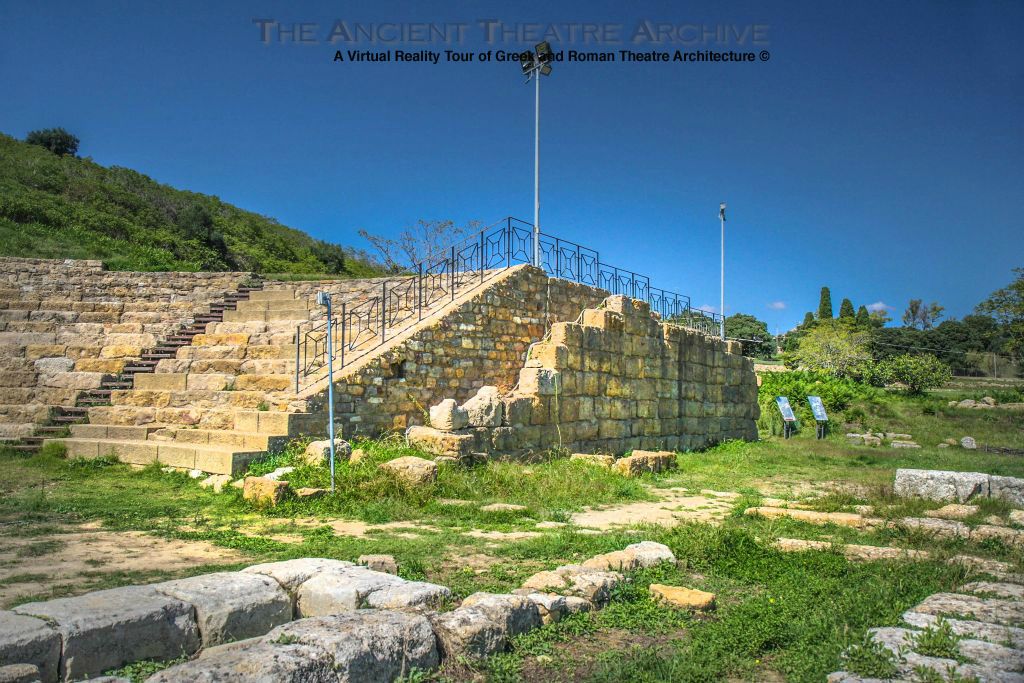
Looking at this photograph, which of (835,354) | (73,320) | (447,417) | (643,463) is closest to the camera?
(447,417)

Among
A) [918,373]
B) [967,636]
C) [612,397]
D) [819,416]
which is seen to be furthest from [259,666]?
[918,373]

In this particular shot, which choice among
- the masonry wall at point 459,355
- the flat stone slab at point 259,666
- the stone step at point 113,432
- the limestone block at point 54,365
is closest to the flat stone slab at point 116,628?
the flat stone slab at point 259,666

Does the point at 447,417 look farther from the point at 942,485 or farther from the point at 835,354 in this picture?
the point at 835,354

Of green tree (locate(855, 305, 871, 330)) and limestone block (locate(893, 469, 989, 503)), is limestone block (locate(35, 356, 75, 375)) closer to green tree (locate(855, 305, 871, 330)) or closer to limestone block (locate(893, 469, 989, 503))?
limestone block (locate(893, 469, 989, 503))

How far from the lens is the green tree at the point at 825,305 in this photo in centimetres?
6738

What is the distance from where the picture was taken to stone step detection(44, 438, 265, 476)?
31.7 ft

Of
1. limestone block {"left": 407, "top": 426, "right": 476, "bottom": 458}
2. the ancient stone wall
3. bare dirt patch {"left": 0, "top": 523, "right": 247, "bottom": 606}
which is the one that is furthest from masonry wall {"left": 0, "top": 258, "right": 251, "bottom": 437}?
the ancient stone wall

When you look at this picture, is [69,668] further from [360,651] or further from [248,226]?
[248,226]

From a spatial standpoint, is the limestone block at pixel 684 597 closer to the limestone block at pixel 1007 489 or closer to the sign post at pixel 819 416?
the limestone block at pixel 1007 489

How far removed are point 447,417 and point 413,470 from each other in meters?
1.79

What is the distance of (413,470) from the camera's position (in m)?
9.17

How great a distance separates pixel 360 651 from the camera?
3494mm

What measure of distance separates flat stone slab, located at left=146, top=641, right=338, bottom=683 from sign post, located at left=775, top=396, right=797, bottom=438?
22.1 m

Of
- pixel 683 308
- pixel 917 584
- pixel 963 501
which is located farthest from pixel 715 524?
pixel 683 308
